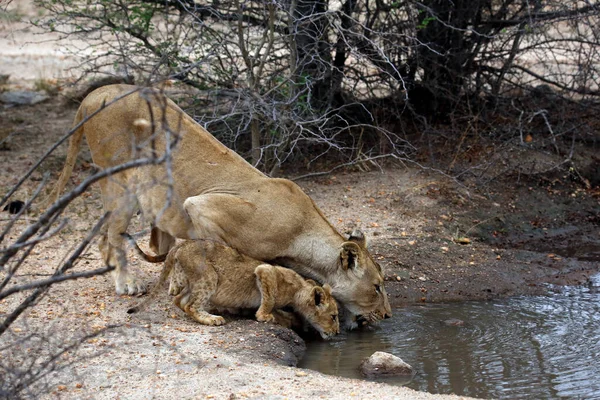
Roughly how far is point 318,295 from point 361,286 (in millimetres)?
461

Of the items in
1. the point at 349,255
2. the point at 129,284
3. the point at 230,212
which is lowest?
the point at 129,284

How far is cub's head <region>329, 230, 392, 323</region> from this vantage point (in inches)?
280

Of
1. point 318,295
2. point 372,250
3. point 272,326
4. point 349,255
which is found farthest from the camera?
point 372,250

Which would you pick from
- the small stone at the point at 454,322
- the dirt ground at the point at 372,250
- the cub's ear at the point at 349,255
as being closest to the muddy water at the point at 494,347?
the small stone at the point at 454,322

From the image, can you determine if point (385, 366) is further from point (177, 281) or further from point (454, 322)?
point (177, 281)

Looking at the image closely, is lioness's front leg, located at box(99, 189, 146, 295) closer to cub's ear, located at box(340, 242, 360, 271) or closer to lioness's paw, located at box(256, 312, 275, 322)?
lioness's paw, located at box(256, 312, 275, 322)

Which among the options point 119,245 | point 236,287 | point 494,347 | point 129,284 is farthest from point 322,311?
point 119,245

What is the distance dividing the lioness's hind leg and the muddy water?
468 mm

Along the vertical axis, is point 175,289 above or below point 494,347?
below

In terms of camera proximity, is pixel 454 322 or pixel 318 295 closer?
pixel 318 295

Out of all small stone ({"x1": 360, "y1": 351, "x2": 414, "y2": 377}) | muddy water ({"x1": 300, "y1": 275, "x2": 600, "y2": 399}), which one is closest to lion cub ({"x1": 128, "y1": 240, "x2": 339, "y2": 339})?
muddy water ({"x1": 300, "y1": 275, "x2": 600, "y2": 399})

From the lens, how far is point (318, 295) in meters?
6.86

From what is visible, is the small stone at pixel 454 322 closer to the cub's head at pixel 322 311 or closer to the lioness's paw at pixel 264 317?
the cub's head at pixel 322 311

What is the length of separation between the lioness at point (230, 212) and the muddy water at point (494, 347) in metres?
0.47
